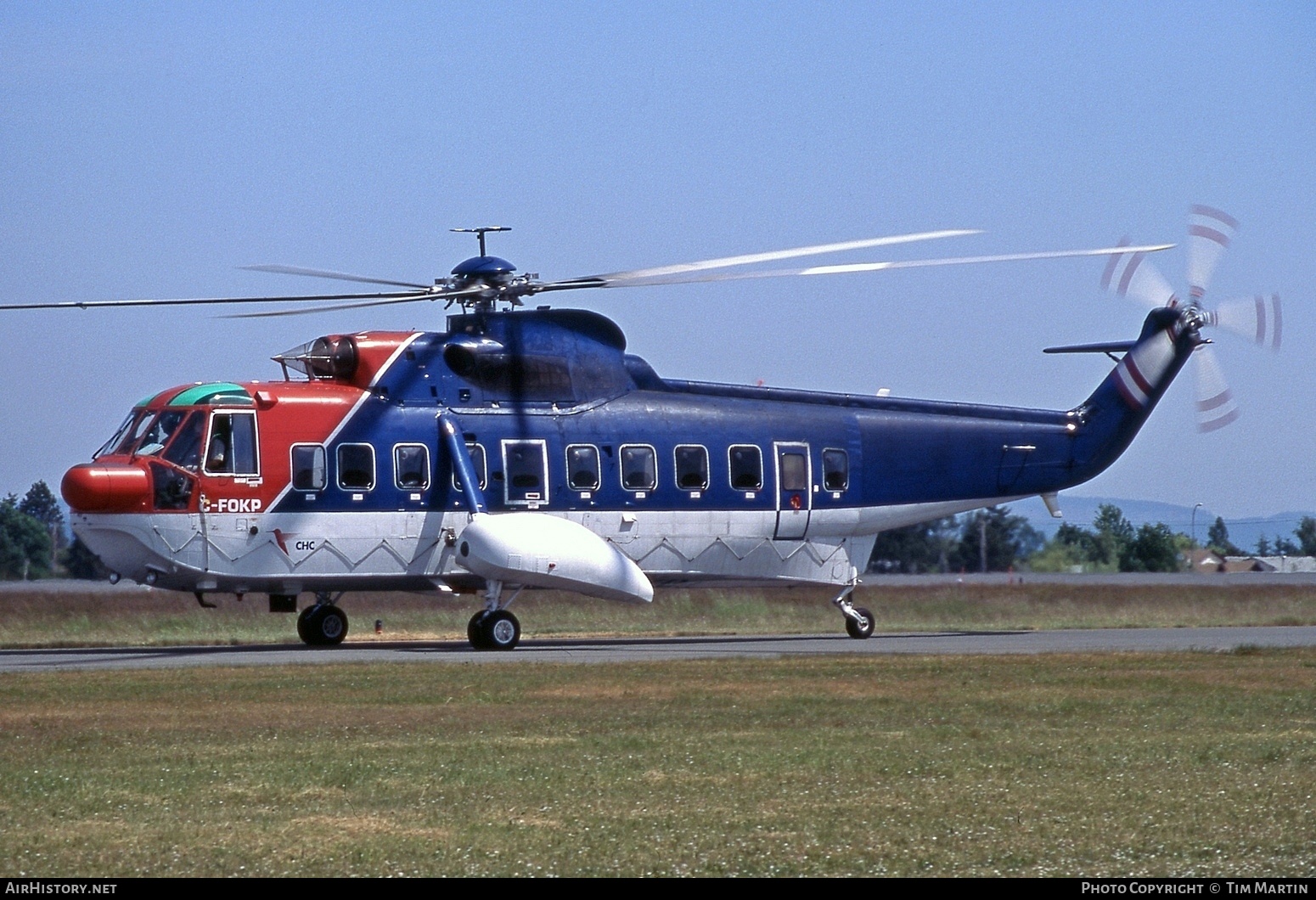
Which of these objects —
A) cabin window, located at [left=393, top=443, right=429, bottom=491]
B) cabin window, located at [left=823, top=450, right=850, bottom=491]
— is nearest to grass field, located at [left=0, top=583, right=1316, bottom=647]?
cabin window, located at [left=393, top=443, right=429, bottom=491]

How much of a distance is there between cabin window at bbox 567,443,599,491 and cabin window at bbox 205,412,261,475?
4.93m

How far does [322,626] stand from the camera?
2792 centimetres

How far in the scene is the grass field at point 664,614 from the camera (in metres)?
32.3

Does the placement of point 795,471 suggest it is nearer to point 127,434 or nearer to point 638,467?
point 638,467

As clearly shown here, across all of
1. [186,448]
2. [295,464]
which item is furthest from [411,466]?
[186,448]

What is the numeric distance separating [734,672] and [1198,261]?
44.6 feet

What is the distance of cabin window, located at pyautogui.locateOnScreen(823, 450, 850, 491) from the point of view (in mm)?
29297

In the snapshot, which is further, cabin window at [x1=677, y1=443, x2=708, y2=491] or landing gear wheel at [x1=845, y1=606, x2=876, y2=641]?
landing gear wheel at [x1=845, y1=606, x2=876, y2=641]

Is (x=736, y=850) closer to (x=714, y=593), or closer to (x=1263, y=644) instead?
(x=1263, y=644)

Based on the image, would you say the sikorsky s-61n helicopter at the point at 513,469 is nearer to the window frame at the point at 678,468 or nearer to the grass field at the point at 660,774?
the window frame at the point at 678,468

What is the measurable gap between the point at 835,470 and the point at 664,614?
27.9 feet

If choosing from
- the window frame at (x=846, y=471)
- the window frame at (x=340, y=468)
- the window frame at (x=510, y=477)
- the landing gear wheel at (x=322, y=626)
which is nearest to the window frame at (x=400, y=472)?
the window frame at (x=340, y=468)

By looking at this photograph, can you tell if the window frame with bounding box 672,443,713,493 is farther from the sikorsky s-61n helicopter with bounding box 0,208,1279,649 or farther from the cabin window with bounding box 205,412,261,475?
the cabin window with bounding box 205,412,261,475

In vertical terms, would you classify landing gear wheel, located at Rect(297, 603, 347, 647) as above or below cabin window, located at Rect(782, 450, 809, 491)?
below
